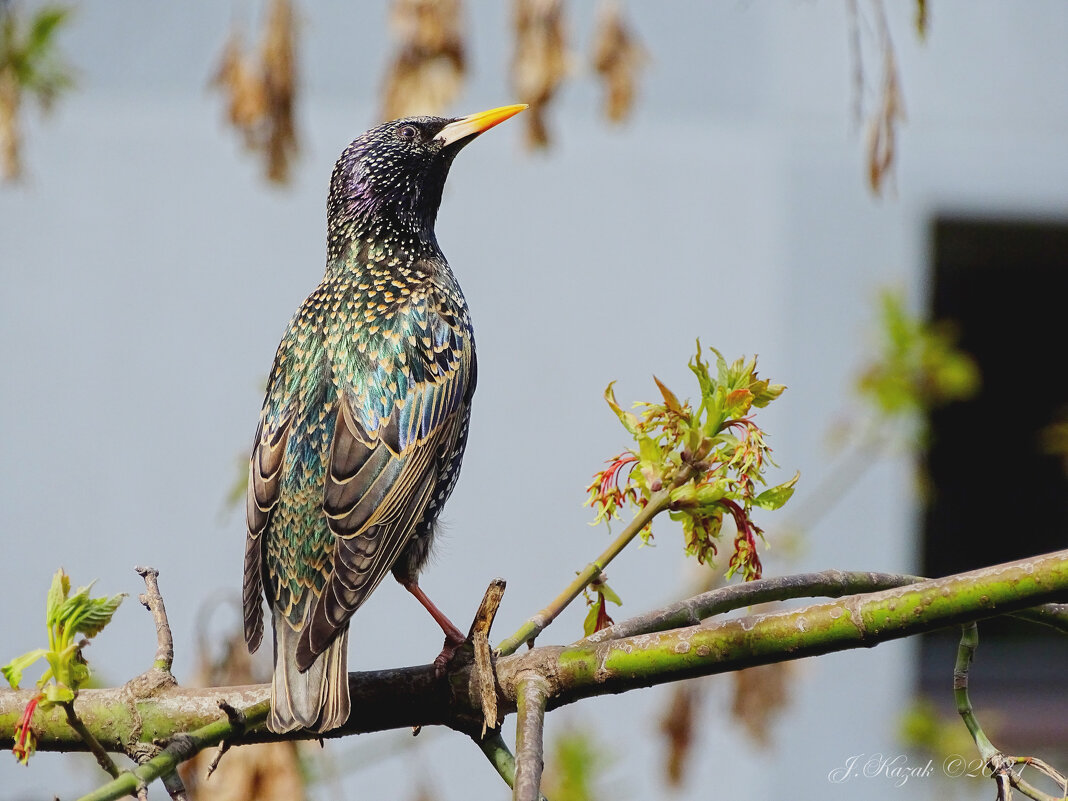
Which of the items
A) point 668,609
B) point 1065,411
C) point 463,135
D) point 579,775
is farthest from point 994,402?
point 668,609

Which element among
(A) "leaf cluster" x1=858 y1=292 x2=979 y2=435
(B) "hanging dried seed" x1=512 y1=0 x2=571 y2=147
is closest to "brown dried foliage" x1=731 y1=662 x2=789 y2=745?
(A) "leaf cluster" x1=858 y1=292 x2=979 y2=435

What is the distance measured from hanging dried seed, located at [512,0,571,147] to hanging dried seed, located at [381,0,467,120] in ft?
0.51

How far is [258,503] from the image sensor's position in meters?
2.55

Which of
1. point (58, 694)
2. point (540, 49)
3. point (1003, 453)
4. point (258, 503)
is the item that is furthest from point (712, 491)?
point (1003, 453)

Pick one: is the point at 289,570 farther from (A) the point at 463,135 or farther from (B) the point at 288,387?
(A) the point at 463,135

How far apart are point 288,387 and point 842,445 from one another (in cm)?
182

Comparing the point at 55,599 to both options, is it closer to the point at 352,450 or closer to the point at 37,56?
the point at 352,450

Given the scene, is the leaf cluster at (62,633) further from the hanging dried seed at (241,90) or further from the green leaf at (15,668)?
the hanging dried seed at (241,90)

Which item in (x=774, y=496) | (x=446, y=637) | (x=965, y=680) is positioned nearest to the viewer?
(x=965, y=680)

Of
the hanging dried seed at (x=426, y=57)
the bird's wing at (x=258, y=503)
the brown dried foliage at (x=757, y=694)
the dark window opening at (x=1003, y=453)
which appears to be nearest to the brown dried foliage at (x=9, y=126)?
the hanging dried seed at (x=426, y=57)

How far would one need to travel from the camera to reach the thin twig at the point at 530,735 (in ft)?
4.57

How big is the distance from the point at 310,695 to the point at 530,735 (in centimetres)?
54

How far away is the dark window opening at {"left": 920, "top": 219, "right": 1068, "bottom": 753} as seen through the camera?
22.4 ft

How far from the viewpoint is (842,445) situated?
3.88m
